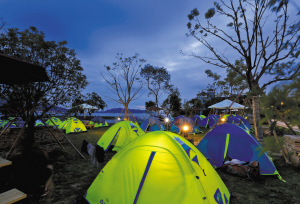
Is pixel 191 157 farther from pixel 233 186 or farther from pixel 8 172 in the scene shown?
pixel 8 172

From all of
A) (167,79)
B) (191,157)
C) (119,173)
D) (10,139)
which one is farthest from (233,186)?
(167,79)

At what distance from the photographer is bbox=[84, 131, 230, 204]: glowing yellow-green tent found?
2.68 meters

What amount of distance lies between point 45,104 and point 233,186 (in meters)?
8.54

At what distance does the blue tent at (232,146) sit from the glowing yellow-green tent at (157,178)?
2557 millimetres

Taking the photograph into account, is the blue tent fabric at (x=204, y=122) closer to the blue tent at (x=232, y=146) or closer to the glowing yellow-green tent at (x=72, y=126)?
the blue tent at (x=232, y=146)

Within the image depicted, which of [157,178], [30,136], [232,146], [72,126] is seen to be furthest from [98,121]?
[157,178]

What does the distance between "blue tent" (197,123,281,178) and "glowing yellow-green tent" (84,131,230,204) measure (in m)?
2.56

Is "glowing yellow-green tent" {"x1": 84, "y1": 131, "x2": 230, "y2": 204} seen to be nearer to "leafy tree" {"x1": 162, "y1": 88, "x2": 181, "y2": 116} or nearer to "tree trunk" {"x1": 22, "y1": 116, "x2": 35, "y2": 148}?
"tree trunk" {"x1": 22, "y1": 116, "x2": 35, "y2": 148}

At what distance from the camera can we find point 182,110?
1375 inches

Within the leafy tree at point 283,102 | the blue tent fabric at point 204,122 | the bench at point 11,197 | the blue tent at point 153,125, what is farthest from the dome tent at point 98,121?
the leafy tree at point 283,102

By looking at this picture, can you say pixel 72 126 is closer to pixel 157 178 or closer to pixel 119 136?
pixel 119 136

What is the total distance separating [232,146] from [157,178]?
4.19m

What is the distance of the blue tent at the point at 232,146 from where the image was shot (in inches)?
198

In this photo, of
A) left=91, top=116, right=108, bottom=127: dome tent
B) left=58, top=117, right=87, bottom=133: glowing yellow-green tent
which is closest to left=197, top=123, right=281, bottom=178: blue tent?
left=58, top=117, right=87, bottom=133: glowing yellow-green tent
